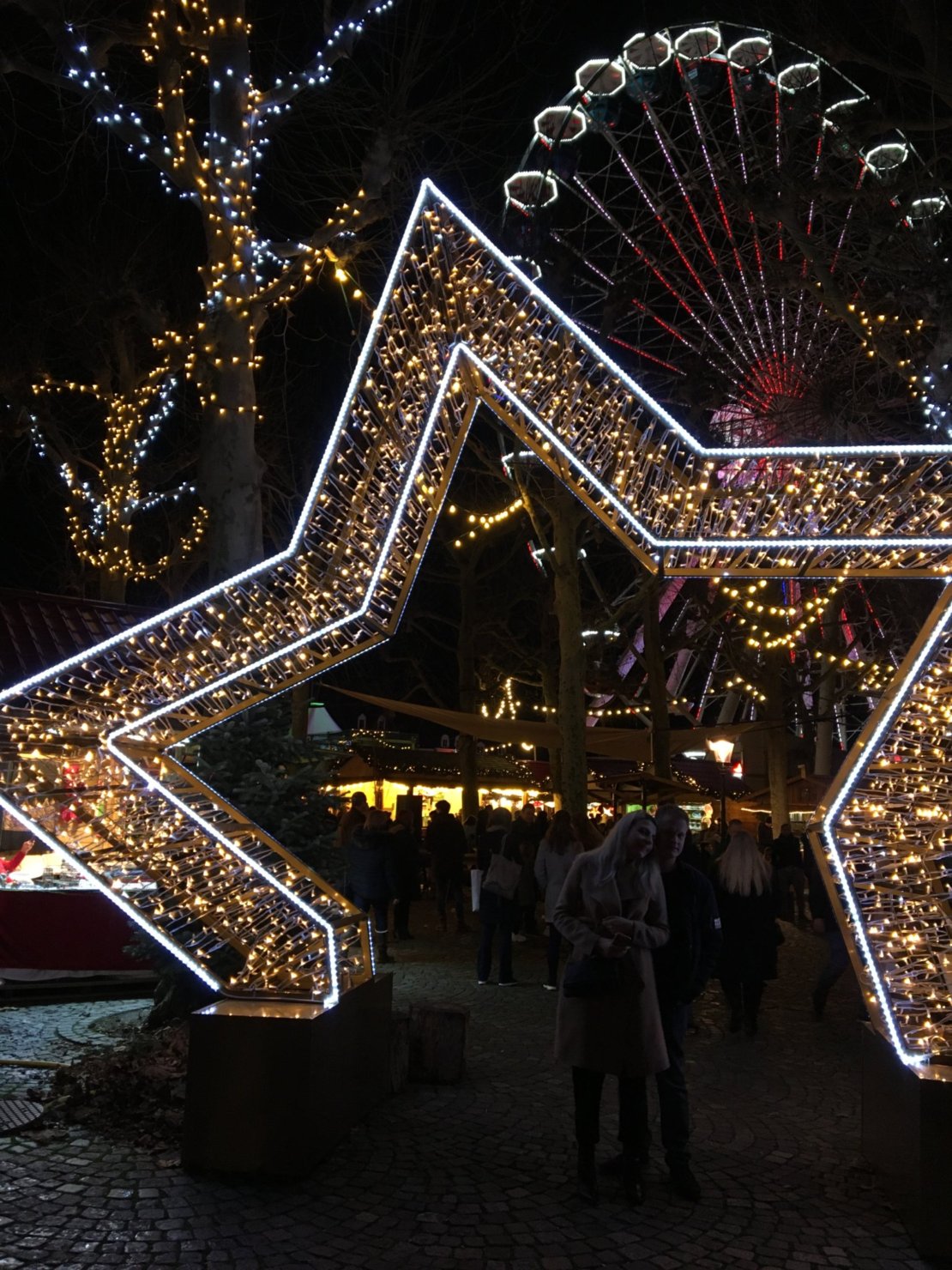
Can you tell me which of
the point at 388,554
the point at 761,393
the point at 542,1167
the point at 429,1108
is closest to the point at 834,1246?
the point at 542,1167

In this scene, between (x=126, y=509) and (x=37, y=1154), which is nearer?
(x=37, y=1154)

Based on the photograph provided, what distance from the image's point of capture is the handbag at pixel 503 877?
405 inches

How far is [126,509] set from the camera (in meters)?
17.2

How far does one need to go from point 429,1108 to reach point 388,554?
3164mm

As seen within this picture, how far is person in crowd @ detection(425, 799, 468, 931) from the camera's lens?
14.6 m

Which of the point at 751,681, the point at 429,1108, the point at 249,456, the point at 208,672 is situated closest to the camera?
the point at 208,672

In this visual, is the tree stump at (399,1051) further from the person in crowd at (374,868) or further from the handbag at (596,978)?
the person in crowd at (374,868)

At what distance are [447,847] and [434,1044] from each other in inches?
312

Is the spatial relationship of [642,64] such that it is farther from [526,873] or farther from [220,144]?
[526,873]

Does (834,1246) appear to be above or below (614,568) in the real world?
below

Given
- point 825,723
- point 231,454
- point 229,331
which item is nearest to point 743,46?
point 229,331

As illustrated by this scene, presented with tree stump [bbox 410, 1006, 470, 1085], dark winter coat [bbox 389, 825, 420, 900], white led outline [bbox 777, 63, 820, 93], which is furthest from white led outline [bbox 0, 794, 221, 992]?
white led outline [bbox 777, 63, 820, 93]

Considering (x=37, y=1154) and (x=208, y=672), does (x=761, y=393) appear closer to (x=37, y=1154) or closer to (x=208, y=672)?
(x=208, y=672)

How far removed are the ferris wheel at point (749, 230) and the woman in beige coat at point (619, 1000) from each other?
829 centimetres
